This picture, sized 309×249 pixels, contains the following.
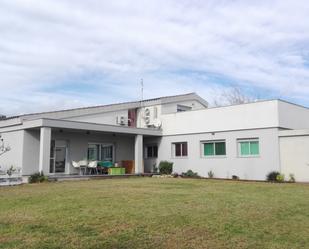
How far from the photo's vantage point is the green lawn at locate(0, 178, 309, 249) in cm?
676

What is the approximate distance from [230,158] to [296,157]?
414 centimetres

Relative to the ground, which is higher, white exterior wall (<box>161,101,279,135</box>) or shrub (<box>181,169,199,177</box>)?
white exterior wall (<box>161,101,279,135</box>)

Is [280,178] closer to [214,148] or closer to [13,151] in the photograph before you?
[214,148]

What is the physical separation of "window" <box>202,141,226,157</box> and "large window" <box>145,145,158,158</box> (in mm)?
4551

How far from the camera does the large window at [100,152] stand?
26.4m

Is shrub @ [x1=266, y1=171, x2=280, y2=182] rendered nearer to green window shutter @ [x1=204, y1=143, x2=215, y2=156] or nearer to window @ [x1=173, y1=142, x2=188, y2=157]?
green window shutter @ [x1=204, y1=143, x2=215, y2=156]

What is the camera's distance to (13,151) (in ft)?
75.9

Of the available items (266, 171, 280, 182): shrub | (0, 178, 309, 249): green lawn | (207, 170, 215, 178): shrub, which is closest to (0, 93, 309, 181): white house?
(207, 170, 215, 178): shrub

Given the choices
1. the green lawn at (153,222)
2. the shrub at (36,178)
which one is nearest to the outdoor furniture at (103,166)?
the shrub at (36,178)

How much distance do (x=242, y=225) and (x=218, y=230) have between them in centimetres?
76

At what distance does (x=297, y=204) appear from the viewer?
11.4 metres

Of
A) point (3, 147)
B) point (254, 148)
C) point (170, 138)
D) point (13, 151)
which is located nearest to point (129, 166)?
point (170, 138)

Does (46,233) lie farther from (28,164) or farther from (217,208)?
(28,164)

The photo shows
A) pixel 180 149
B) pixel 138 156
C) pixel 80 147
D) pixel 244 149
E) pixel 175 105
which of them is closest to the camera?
pixel 244 149
